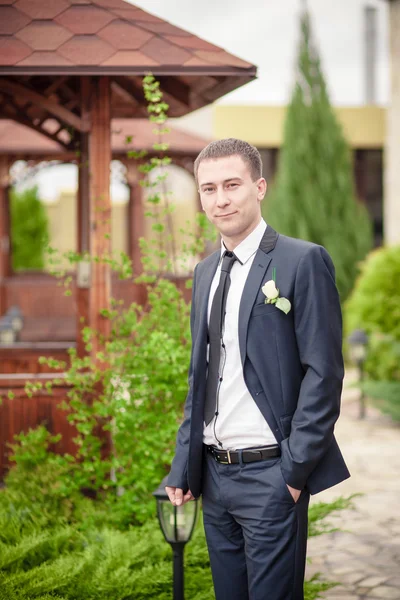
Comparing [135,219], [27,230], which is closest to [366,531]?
[135,219]

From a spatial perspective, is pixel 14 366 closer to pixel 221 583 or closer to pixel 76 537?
pixel 76 537

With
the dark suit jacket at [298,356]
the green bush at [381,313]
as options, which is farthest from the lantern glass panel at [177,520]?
the green bush at [381,313]

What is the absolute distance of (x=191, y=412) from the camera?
290 centimetres

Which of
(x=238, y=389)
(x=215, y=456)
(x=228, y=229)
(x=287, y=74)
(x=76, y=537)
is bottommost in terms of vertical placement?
(x=76, y=537)

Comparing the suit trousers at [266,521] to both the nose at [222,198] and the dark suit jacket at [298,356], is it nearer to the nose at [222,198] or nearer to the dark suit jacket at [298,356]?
the dark suit jacket at [298,356]

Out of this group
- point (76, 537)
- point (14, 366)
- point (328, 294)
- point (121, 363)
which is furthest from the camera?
point (14, 366)

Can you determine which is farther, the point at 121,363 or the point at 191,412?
the point at 121,363

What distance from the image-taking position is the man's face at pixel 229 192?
2.78 m

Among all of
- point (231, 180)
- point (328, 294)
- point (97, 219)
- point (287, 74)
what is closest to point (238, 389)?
point (328, 294)

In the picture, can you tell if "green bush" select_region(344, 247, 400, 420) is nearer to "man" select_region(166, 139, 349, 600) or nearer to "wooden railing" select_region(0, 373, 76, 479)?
"wooden railing" select_region(0, 373, 76, 479)

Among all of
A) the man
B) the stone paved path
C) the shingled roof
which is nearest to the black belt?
the man

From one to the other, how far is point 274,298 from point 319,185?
15.7 metres

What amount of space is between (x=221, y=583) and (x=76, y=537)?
2.18m

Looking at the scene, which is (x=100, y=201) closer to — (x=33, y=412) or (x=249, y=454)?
(x=33, y=412)
